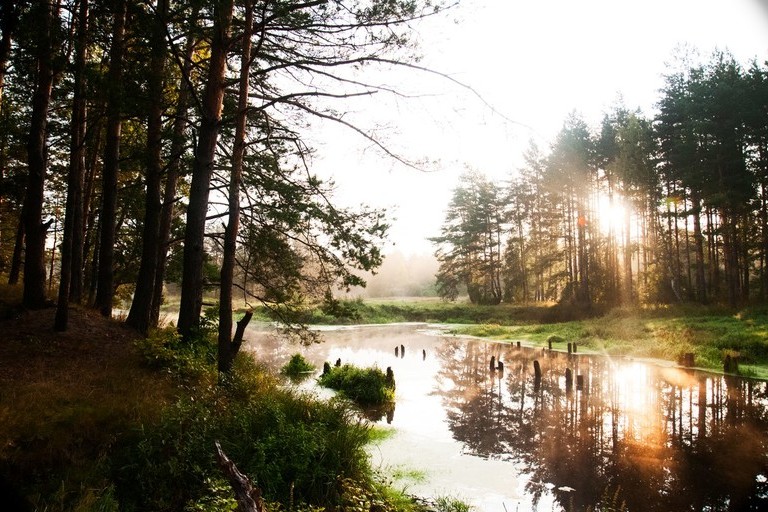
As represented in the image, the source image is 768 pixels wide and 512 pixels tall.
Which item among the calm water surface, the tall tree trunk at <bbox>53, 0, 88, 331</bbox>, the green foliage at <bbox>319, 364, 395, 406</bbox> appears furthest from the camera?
the green foliage at <bbox>319, 364, 395, 406</bbox>

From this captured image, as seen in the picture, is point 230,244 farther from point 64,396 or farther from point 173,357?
point 64,396

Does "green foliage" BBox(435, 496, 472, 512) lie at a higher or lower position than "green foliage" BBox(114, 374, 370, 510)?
lower

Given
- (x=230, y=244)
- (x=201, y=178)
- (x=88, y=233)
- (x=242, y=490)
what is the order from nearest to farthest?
(x=242, y=490), (x=230, y=244), (x=201, y=178), (x=88, y=233)

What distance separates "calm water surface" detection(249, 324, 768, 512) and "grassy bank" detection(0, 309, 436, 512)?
193 cm

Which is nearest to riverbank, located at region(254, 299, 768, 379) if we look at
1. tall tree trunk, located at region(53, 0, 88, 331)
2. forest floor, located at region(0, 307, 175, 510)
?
forest floor, located at region(0, 307, 175, 510)

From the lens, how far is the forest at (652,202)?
2816 cm

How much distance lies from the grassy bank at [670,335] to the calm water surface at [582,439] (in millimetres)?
2535

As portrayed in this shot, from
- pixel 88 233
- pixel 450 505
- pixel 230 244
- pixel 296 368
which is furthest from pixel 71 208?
pixel 296 368

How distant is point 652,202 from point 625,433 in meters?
29.8

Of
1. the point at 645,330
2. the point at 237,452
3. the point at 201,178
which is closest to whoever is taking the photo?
the point at 237,452

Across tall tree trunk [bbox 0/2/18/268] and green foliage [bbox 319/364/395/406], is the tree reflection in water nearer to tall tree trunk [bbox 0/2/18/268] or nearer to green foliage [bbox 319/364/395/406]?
green foliage [bbox 319/364/395/406]

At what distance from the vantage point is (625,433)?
32.2ft

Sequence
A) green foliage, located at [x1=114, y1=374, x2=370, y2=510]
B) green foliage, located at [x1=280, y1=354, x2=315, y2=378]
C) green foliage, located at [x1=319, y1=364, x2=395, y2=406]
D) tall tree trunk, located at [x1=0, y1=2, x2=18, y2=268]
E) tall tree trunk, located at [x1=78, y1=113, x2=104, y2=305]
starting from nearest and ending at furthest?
1. green foliage, located at [x1=114, y1=374, x2=370, y2=510]
2. tall tree trunk, located at [x1=0, y1=2, x2=18, y2=268]
3. tall tree trunk, located at [x1=78, y1=113, x2=104, y2=305]
4. green foliage, located at [x1=319, y1=364, x2=395, y2=406]
5. green foliage, located at [x1=280, y1=354, x2=315, y2=378]

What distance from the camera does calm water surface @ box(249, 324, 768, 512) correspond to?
6.91 metres
